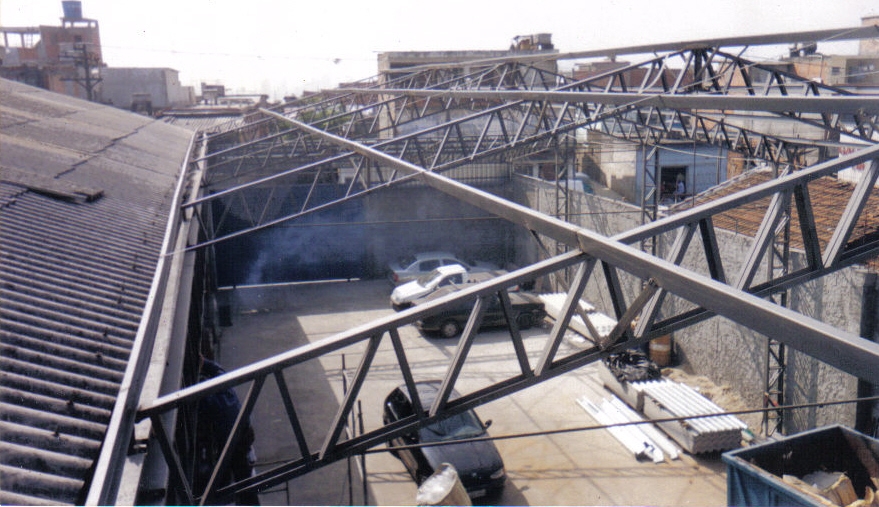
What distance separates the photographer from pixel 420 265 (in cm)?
2005

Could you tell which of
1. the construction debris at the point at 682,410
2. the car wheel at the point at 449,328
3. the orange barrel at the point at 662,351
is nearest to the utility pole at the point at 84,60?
the car wheel at the point at 449,328

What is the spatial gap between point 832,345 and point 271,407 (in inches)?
432

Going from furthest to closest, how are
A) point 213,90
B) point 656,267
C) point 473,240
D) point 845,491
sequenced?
point 213,90
point 473,240
point 845,491
point 656,267

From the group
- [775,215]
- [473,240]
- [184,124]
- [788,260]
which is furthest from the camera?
[184,124]

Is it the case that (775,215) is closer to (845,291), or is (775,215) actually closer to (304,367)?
(845,291)

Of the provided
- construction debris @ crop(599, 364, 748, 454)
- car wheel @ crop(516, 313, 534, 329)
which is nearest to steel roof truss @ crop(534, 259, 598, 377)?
construction debris @ crop(599, 364, 748, 454)

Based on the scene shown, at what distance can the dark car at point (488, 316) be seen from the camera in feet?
52.0

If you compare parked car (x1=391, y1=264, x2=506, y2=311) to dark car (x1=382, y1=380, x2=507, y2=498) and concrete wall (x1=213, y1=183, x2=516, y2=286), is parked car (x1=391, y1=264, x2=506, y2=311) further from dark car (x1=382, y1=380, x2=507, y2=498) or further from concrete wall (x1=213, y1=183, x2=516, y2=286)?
dark car (x1=382, y1=380, x2=507, y2=498)

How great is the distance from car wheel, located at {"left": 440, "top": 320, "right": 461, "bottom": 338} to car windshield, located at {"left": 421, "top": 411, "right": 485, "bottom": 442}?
630 cm

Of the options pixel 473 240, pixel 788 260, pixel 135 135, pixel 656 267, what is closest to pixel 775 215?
pixel 656 267

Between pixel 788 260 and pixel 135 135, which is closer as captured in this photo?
pixel 788 260

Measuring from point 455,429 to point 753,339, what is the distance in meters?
5.65

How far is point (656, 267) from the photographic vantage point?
304cm

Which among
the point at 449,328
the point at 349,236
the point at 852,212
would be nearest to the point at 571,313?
the point at 852,212
